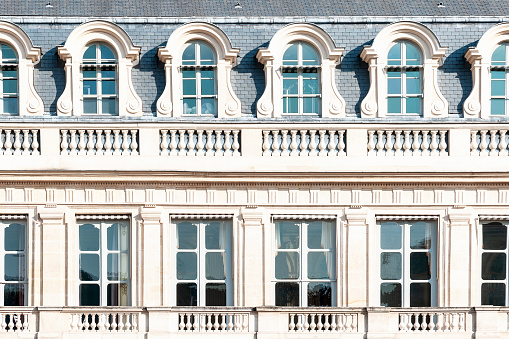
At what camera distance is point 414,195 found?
25719 mm

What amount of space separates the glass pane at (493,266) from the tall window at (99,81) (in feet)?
29.8

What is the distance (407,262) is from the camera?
26.0 meters

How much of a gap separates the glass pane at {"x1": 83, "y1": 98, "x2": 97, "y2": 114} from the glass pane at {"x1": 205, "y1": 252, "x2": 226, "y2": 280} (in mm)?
4217

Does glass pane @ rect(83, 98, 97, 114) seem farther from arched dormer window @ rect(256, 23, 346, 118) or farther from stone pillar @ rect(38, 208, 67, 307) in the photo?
arched dormer window @ rect(256, 23, 346, 118)

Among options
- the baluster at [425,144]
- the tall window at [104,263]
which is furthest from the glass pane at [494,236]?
the tall window at [104,263]

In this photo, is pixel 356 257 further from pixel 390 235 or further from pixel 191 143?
pixel 191 143

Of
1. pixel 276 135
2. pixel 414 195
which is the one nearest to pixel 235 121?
pixel 276 135

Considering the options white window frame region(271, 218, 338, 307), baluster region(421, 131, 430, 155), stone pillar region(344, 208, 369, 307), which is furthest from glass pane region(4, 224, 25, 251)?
baluster region(421, 131, 430, 155)

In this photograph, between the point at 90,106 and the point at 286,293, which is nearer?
the point at 286,293

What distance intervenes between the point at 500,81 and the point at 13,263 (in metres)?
11.9

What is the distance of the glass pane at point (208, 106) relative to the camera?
26.2m

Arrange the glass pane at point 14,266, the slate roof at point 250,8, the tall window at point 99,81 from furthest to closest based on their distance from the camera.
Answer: the slate roof at point 250,8, the tall window at point 99,81, the glass pane at point 14,266

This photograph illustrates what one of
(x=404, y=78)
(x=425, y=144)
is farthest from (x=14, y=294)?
(x=404, y=78)

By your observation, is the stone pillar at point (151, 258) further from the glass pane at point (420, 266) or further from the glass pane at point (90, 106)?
the glass pane at point (420, 266)
